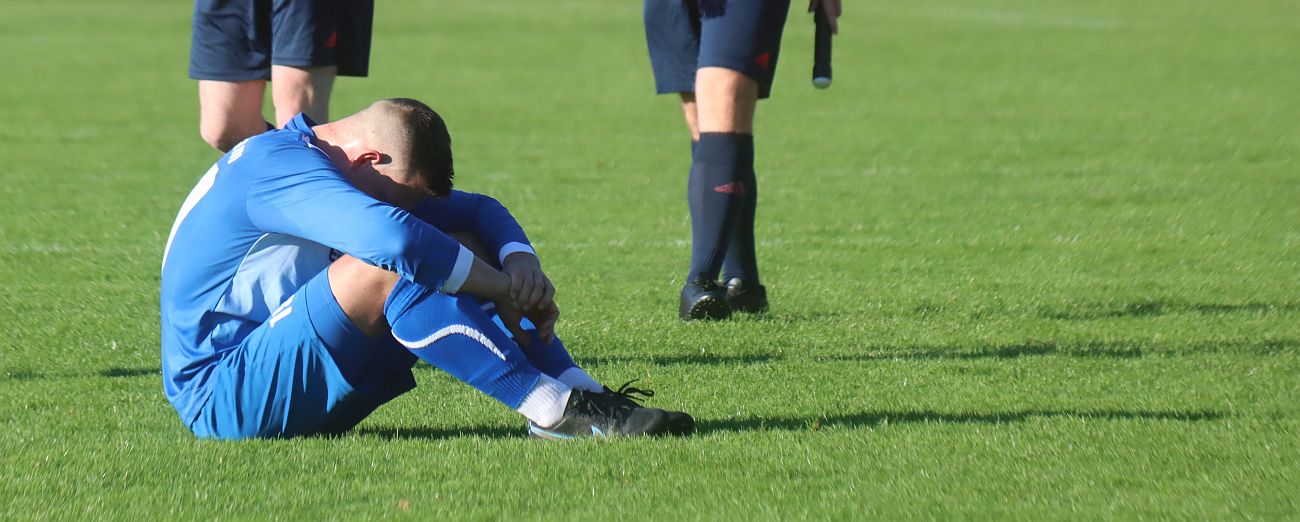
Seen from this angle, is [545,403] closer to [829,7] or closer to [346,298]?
[346,298]

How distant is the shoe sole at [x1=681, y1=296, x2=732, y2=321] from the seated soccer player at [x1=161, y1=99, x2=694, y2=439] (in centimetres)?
170

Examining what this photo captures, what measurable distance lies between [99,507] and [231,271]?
64 centimetres

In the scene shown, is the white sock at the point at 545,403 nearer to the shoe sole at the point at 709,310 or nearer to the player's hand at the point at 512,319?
the player's hand at the point at 512,319

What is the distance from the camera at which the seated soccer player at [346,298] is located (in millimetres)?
3621

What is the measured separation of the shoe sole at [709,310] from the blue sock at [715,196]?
105 millimetres

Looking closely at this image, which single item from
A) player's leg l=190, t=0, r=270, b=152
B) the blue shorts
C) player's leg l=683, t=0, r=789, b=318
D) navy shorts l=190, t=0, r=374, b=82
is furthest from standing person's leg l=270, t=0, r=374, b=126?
the blue shorts

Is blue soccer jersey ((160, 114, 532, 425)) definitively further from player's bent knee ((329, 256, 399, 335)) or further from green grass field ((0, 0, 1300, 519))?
green grass field ((0, 0, 1300, 519))

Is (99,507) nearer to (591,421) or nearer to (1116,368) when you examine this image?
(591,421)

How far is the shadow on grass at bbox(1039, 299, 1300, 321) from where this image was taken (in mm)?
5965

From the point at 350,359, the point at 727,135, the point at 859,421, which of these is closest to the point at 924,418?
the point at 859,421

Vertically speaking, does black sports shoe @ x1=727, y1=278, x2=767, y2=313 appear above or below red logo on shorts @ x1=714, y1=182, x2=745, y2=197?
below

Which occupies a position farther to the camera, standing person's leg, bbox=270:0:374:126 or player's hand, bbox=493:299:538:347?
standing person's leg, bbox=270:0:374:126

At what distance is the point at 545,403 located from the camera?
12.8ft

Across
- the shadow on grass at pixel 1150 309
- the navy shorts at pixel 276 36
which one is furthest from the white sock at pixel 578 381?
the navy shorts at pixel 276 36
